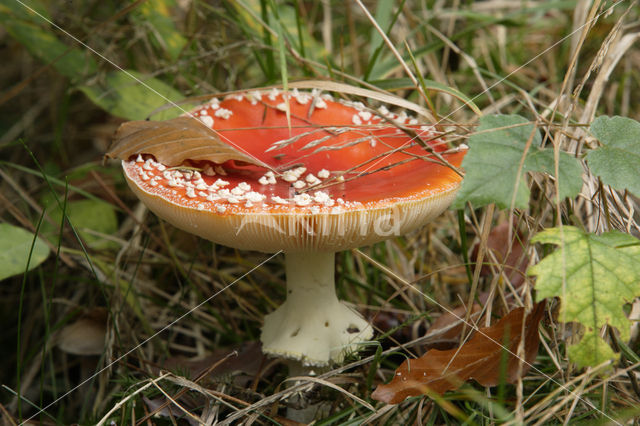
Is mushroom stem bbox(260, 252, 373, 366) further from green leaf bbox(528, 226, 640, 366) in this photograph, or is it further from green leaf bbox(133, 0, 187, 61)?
green leaf bbox(133, 0, 187, 61)

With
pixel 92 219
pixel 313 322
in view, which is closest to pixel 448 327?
pixel 313 322

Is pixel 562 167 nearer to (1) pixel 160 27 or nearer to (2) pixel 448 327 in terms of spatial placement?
(2) pixel 448 327

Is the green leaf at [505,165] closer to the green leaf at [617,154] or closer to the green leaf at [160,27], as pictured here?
the green leaf at [617,154]

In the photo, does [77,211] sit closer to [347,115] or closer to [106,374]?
[106,374]

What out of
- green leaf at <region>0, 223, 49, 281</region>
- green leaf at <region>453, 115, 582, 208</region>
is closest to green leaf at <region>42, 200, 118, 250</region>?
green leaf at <region>0, 223, 49, 281</region>

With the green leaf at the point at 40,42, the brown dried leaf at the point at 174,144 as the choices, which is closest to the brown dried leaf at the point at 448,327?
the brown dried leaf at the point at 174,144
